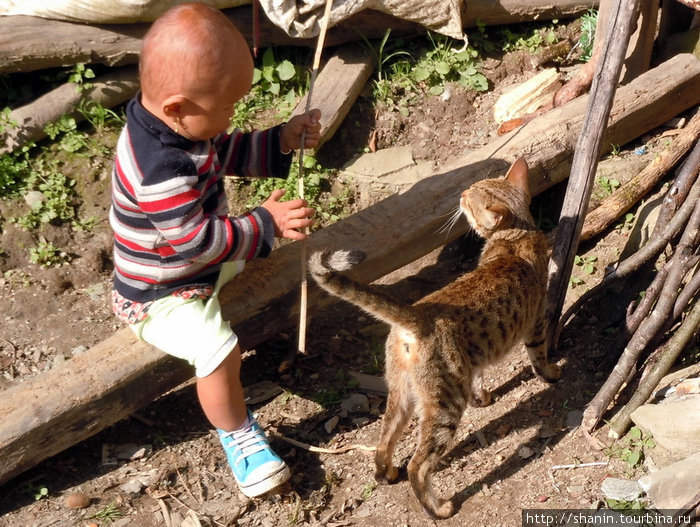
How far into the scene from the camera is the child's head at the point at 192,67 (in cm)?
325

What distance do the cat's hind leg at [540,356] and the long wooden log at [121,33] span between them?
3124 mm

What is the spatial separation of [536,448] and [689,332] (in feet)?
3.27

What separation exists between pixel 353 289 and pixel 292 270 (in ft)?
3.15

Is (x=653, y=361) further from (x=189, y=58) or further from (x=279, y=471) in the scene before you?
(x=189, y=58)

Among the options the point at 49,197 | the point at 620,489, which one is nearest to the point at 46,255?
the point at 49,197

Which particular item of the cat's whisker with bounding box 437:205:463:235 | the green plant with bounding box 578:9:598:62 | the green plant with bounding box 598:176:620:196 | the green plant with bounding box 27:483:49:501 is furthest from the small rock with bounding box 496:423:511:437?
the green plant with bounding box 578:9:598:62

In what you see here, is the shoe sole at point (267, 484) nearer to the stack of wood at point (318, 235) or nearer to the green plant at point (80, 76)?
the stack of wood at point (318, 235)

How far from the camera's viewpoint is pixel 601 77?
13.4 feet

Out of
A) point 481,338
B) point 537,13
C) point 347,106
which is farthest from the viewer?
point 537,13

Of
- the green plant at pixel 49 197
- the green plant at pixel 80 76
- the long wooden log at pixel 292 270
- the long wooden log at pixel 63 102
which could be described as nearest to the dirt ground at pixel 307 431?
the green plant at pixel 49 197

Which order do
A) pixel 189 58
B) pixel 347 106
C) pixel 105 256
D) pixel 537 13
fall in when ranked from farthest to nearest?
pixel 537 13
pixel 347 106
pixel 105 256
pixel 189 58

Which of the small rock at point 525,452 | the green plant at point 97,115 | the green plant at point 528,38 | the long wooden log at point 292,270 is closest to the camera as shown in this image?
the long wooden log at point 292,270

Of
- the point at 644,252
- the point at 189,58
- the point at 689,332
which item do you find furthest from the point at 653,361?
the point at 189,58

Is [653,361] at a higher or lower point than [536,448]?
Answer: higher
